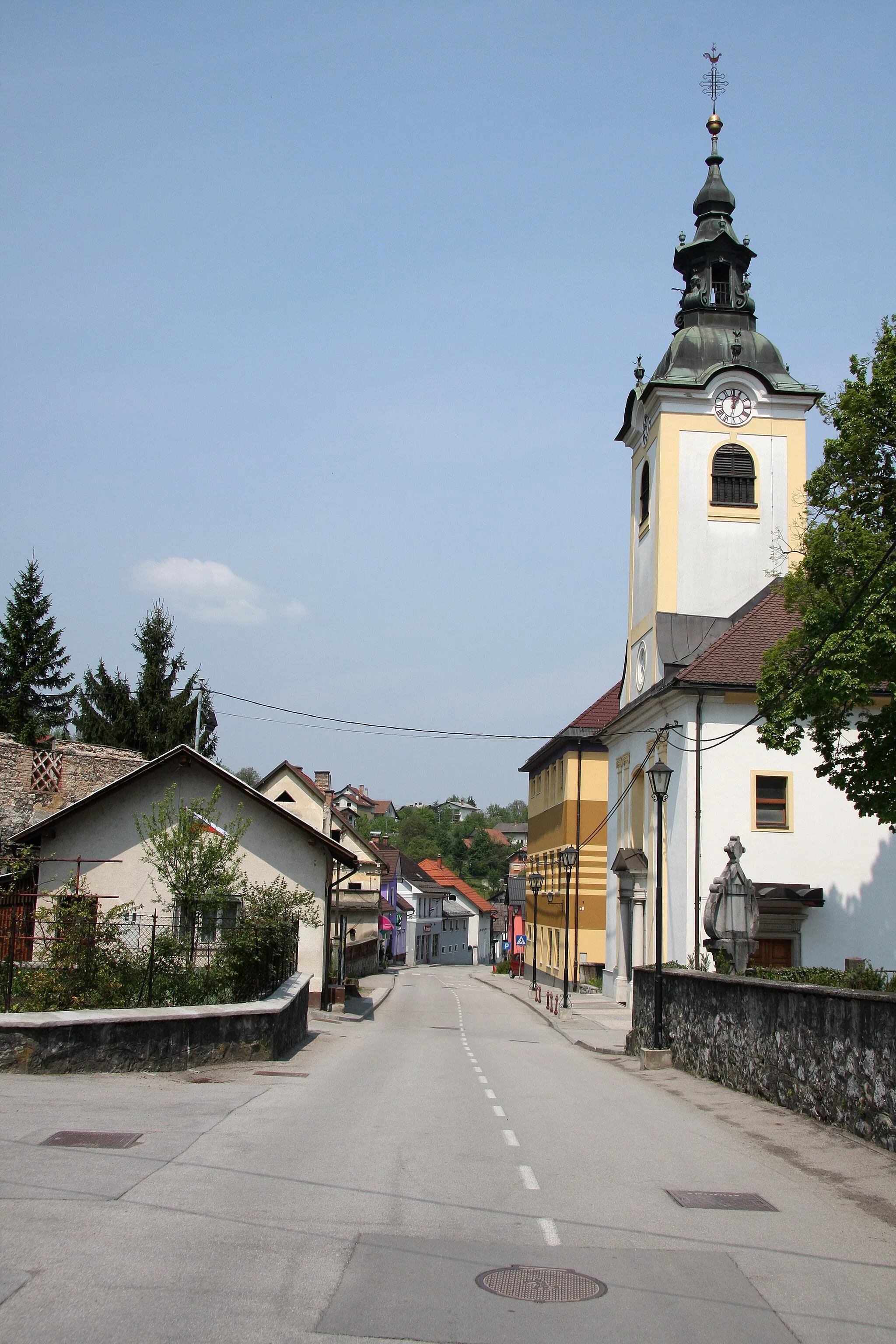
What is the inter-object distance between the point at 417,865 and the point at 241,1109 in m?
100

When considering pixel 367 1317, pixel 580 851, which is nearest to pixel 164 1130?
pixel 367 1317

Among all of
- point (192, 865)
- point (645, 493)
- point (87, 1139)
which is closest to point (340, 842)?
point (645, 493)

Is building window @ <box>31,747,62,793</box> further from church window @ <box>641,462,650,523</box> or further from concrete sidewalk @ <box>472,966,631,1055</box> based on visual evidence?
church window @ <box>641,462,650,523</box>

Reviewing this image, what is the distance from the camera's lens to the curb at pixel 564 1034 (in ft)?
77.6

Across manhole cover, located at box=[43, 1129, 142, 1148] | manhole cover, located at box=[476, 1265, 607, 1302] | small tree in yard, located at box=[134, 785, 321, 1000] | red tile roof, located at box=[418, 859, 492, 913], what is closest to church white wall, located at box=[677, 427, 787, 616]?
small tree in yard, located at box=[134, 785, 321, 1000]

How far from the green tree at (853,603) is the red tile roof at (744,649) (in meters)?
8.97

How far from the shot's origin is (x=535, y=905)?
57.2 meters

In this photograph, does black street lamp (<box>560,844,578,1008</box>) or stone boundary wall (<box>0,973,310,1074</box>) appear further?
black street lamp (<box>560,844,578,1008</box>)

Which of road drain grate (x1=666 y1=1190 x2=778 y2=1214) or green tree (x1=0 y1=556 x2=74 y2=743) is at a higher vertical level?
green tree (x1=0 y1=556 x2=74 y2=743)

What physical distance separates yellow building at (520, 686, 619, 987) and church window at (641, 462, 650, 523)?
10708 millimetres

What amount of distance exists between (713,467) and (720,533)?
221 cm

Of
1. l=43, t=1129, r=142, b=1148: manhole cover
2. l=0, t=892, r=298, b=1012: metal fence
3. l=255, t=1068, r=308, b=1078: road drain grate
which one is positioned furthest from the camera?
l=0, t=892, r=298, b=1012: metal fence

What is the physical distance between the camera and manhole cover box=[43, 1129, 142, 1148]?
368 inches

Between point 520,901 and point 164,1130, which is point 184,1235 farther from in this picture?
point 520,901
